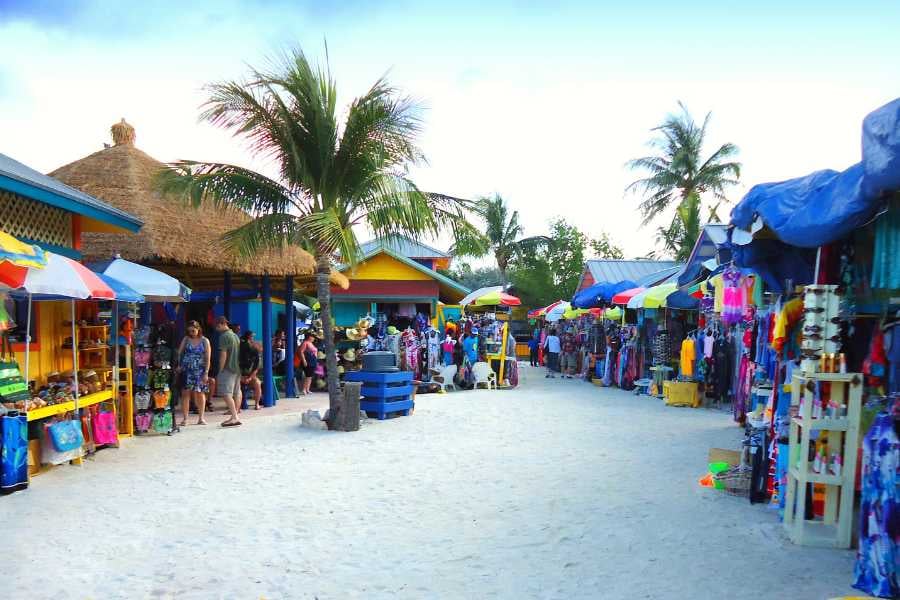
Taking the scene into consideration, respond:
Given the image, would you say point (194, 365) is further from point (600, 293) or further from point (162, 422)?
point (600, 293)

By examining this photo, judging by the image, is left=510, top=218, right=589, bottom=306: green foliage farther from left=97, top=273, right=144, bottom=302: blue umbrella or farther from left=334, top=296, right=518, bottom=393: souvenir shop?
left=97, top=273, right=144, bottom=302: blue umbrella

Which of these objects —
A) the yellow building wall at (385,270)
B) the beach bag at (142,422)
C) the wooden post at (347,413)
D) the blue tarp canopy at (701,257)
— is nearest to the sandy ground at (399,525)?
the beach bag at (142,422)

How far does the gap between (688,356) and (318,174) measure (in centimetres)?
821

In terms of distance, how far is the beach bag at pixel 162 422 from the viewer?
31.4 ft

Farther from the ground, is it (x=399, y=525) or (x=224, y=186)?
(x=224, y=186)

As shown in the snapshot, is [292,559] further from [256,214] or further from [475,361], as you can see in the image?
[475,361]

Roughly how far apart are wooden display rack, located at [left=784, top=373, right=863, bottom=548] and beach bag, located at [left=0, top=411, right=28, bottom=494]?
688 cm

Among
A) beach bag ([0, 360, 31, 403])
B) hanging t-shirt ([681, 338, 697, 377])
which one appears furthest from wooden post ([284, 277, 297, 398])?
hanging t-shirt ([681, 338, 697, 377])

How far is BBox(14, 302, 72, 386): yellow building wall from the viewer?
26.4 feet

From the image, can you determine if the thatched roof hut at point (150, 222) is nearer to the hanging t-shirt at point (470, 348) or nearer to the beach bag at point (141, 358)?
the beach bag at point (141, 358)

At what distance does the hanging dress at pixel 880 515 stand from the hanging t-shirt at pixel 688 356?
31.2 feet

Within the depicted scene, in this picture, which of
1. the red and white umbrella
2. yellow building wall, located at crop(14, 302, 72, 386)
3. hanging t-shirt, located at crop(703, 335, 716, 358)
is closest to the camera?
the red and white umbrella

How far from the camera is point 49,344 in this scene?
8.38m

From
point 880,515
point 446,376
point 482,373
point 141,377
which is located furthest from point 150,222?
point 880,515
